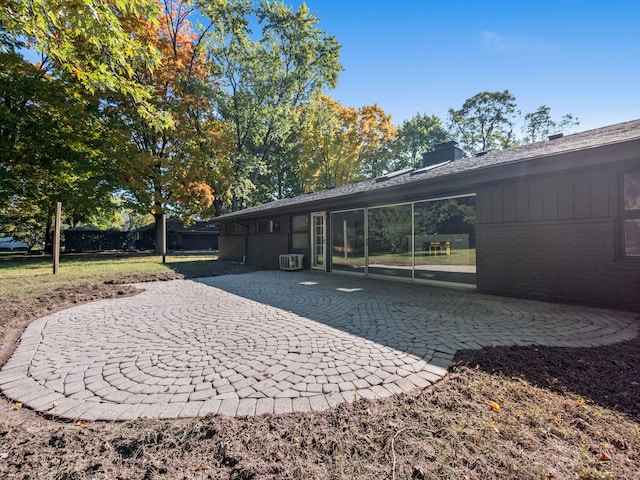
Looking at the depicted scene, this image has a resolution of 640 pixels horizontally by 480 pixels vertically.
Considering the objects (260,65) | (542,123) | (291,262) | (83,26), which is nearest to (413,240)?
(291,262)

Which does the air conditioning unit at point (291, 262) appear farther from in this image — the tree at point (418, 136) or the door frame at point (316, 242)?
the tree at point (418, 136)

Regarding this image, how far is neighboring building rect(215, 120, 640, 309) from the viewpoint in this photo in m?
4.49

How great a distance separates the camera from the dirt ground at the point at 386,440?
5.05 ft

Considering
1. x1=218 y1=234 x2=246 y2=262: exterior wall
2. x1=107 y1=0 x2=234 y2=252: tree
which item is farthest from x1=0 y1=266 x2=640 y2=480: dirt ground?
x1=107 y1=0 x2=234 y2=252: tree

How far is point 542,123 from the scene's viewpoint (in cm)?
2891

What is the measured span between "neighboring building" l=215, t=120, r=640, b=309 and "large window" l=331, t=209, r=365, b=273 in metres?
0.04

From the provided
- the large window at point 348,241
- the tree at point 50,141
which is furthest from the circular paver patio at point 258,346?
the tree at point 50,141

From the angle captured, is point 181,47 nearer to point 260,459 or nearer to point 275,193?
point 275,193

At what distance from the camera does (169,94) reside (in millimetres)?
18453

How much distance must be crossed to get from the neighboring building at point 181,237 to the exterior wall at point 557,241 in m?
25.6

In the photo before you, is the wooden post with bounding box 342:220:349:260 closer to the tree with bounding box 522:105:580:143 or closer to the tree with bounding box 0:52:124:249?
the tree with bounding box 0:52:124:249

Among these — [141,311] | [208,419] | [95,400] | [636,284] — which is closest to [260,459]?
[208,419]

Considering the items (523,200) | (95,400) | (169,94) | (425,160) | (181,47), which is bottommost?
(95,400)

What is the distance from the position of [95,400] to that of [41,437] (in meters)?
0.46
